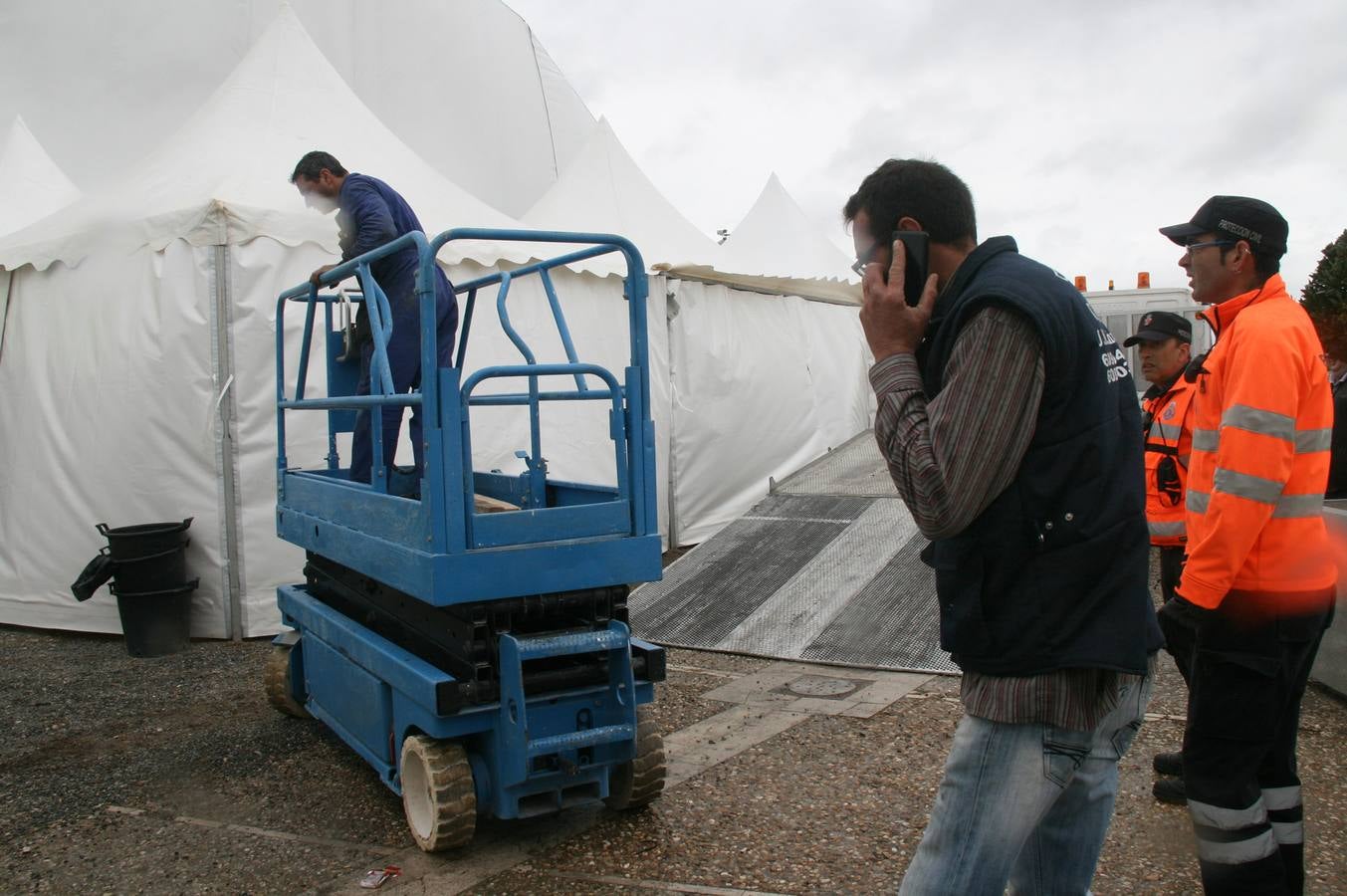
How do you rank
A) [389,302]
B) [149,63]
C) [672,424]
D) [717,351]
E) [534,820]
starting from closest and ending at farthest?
[534,820] < [389,302] < [672,424] < [717,351] < [149,63]

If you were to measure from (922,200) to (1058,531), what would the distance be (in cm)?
65

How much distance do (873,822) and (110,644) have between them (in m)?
6.00

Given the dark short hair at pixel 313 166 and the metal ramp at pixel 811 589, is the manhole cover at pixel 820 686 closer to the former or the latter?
the metal ramp at pixel 811 589

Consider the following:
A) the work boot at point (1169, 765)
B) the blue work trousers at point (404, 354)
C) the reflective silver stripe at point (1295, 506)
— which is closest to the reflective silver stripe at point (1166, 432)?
the work boot at point (1169, 765)

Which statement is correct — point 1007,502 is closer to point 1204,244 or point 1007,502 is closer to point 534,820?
point 1204,244

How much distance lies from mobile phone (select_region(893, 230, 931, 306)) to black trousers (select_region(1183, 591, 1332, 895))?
1469 millimetres

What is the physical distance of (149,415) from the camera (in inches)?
290

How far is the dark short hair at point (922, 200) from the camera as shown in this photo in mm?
1904

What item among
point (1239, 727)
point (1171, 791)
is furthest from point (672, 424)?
point (1239, 727)

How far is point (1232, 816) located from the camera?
2.56m

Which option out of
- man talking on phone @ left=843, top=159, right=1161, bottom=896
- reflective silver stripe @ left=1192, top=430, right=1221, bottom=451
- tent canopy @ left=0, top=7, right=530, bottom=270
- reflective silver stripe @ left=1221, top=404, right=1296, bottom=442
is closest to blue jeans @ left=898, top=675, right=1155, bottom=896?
man talking on phone @ left=843, top=159, right=1161, bottom=896

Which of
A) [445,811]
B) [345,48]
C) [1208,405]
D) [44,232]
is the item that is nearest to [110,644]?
[44,232]

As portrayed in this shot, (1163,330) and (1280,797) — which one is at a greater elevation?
(1163,330)

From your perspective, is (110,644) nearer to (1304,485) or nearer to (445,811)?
(445,811)
